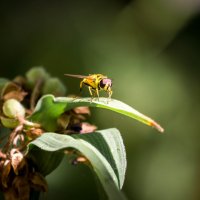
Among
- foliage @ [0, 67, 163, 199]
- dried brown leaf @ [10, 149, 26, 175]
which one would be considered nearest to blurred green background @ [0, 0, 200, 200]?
foliage @ [0, 67, 163, 199]

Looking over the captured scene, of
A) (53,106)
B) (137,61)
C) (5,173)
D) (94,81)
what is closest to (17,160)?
(5,173)

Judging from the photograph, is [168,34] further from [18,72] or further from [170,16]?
[18,72]

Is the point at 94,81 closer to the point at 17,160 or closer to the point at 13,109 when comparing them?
the point at 13,109

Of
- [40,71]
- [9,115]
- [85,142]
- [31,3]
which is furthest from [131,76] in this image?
[85,142]

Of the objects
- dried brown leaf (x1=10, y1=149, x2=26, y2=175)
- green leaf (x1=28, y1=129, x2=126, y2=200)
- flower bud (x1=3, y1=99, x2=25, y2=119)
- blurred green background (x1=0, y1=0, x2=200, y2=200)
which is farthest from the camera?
blurred green background (x1=0, y1=0, x2=200, y2=200)

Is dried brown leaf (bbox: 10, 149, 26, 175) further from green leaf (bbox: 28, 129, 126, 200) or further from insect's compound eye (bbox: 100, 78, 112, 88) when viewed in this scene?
insect's compound eye (bbox: 100, 78, 112, 88)
